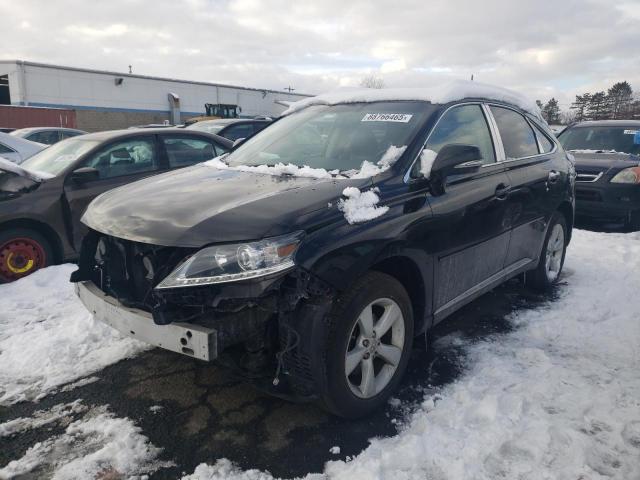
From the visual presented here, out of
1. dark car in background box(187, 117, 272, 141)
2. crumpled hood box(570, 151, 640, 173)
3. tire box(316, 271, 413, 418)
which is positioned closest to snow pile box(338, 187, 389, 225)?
tire box(316, 271, 413, 418)

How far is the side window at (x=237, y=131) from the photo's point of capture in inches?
408

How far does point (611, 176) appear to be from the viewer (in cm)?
770

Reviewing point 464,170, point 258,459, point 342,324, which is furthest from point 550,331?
point 258,459

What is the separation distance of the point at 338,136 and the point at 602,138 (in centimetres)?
730

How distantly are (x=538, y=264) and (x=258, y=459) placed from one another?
11.1ft

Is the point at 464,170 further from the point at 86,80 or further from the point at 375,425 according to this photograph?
the point at 86,80

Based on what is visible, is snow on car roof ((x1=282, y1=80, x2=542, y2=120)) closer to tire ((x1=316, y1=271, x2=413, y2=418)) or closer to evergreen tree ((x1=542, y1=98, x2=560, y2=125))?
tire ((x1=316, y1=271, x2=413, y2=418))

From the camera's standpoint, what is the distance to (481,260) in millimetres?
3674


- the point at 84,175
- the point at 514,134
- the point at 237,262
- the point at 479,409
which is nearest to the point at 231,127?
the point at 84,175

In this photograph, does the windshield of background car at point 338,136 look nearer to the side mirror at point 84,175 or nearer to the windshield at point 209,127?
the side mirror at point 84,175

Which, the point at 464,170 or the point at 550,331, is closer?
the point at 464,170

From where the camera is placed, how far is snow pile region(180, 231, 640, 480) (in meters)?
2.39

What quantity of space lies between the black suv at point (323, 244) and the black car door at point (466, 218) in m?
0.01

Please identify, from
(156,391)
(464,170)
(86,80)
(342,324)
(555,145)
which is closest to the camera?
(342,324)
